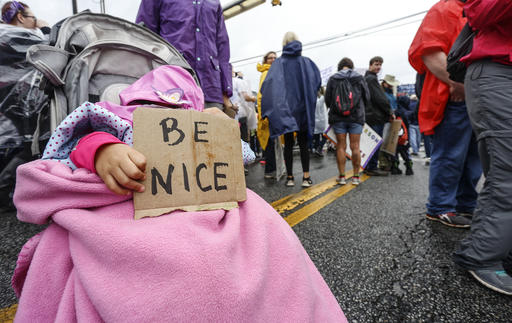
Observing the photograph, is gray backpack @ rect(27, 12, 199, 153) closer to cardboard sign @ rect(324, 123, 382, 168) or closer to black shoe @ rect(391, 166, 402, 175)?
cardboard sign @ rect(324, 123, 382, 168)

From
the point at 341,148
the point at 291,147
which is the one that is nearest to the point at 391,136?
the point at 341,148

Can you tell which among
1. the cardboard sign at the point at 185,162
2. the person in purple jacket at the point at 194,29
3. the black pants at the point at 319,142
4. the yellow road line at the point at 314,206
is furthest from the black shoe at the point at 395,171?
the cardboard sign at the point at 185,162

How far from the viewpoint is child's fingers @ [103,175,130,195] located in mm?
552

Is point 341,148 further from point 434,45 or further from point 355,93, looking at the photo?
point 434,45

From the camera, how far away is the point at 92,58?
3.50 ft

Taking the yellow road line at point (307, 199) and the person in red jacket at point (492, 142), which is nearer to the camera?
the person in red jacket at point (492, 142)

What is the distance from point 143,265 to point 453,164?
6.95ft

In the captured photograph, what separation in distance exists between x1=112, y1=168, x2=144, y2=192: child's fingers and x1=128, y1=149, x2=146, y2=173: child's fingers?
0.12 ft

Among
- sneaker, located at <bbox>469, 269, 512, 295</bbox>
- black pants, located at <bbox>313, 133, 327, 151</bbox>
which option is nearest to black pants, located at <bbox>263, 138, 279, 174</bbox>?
sneaker, located at <bbox>469, 269, 512, 295</bbox>

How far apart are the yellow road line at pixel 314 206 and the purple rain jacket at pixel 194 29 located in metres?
1.15

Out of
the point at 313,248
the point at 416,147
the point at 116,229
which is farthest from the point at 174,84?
the point at 416,147

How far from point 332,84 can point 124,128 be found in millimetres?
3126

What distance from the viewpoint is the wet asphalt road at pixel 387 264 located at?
97 cm

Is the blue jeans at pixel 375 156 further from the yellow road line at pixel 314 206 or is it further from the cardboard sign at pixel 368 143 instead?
the yellow road line at pixel 314 206
